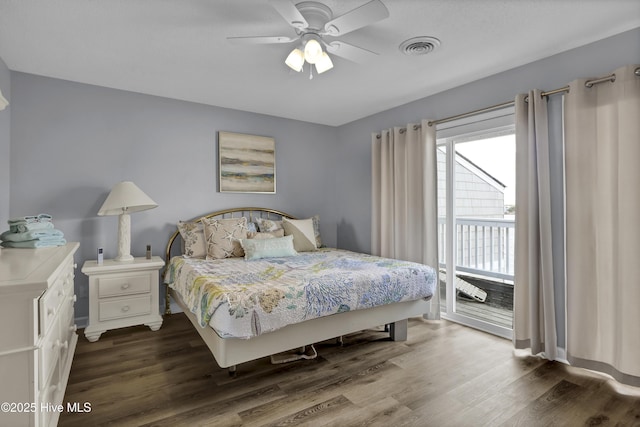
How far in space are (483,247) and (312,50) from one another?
10.1ft

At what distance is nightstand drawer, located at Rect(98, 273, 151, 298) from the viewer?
3055 mm

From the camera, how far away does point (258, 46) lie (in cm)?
260

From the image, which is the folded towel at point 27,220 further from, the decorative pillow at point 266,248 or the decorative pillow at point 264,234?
the decorative pillow at point 264,234

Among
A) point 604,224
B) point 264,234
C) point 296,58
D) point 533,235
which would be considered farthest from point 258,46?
point 604,224

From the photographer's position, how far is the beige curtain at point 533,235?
266cm

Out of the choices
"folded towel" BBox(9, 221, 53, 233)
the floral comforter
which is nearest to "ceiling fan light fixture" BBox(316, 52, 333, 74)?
the floral comforter

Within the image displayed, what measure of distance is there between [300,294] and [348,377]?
0.72 metres

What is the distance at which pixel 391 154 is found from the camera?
13.4 feet

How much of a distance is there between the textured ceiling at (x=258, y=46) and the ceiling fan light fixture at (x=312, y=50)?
0.80 feet

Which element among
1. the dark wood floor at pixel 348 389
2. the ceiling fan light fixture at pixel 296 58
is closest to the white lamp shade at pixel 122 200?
the dark wood floor at pixel 348 389

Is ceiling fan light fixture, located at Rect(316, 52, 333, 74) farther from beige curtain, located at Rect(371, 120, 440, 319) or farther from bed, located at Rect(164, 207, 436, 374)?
beige curtain, located at Rect(371, 120, 440, 319)

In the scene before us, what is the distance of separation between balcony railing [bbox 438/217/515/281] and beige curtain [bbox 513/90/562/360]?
95 cm

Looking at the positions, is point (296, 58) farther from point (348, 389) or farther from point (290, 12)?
point (348, 389)

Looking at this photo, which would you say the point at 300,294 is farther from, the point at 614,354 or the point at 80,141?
the point at 80,141
